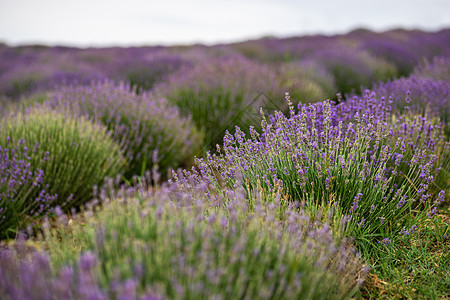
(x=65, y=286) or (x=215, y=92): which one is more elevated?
(x=215, y=92)

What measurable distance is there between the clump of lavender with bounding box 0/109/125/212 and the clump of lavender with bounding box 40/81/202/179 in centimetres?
52

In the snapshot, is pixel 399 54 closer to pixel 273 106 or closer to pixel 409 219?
pixel 273 106

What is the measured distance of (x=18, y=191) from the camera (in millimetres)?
3543

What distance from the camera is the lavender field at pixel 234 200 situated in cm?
139

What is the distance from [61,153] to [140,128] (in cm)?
121

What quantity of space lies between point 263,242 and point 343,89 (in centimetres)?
674

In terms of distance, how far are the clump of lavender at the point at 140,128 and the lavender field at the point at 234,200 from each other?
0.02m

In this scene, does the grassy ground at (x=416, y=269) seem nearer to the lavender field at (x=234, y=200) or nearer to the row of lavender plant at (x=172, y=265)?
the lavender field at (x=234, y=200)

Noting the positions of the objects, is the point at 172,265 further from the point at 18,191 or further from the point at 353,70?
the point at 353,70

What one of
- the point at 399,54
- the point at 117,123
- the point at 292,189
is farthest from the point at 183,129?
the point at 399,54

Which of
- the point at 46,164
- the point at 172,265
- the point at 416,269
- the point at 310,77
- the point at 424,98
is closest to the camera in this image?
the point at 172,265

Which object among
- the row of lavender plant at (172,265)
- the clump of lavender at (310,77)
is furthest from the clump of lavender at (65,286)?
the clump of lavender at (310,77)

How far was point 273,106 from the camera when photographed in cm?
399

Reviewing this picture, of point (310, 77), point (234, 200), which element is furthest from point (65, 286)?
point (310, 77)
